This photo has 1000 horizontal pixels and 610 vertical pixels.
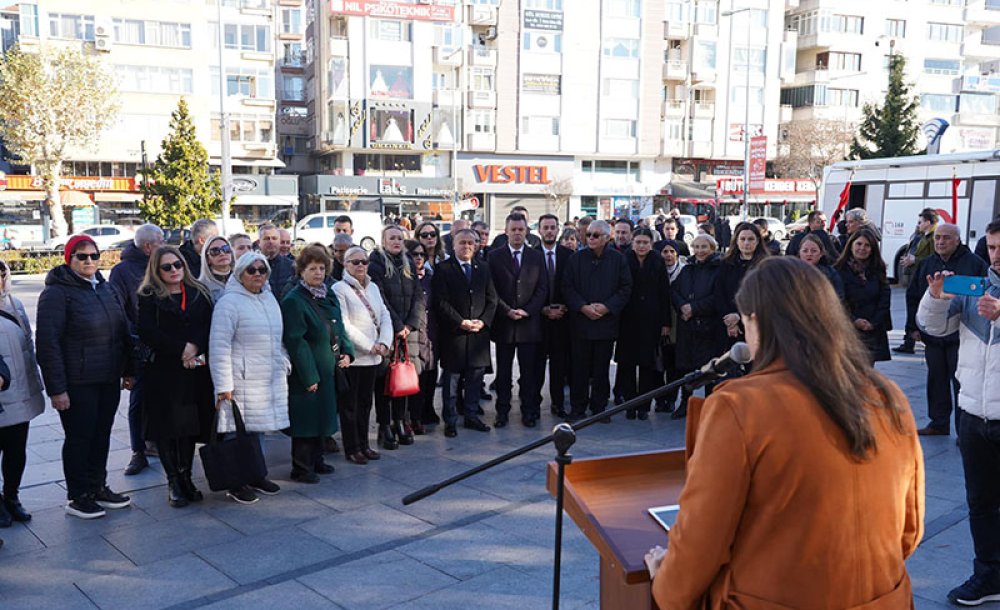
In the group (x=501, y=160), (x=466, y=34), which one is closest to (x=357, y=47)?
(x=466, y=34)

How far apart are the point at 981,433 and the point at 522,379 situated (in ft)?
15.1

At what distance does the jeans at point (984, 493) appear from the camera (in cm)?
414

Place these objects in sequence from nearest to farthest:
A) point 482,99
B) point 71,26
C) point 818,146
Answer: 1. point 71,26
2. point 818,146
3. point 482,99

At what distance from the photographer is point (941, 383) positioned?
24.8 ft

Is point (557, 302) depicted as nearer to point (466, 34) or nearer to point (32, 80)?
point (32, 80)

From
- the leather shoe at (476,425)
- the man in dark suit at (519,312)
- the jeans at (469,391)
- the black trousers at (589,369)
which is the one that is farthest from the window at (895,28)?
the leather shoe at (476,425)

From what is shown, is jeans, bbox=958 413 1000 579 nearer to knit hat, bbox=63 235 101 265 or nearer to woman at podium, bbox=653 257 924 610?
woman at podium, bbox=653 257 924 610

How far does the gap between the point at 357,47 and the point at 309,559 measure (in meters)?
45.0

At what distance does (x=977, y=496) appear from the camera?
4188 millimetres

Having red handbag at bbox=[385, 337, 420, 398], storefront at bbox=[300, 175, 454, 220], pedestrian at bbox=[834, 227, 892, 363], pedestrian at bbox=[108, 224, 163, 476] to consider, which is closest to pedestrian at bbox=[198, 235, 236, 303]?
pedestrian at bbox=[108, 224, 163, 476]

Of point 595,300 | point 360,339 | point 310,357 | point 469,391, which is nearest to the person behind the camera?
point 310,357

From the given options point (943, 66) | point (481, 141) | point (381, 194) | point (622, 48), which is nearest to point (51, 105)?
point (381, 194)

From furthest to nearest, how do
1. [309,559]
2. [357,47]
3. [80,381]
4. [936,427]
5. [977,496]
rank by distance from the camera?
[357,47] → [936,427] → [80,381] → [309,559] → [977,496]

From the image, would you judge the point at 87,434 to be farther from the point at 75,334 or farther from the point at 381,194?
the point at 381,194
